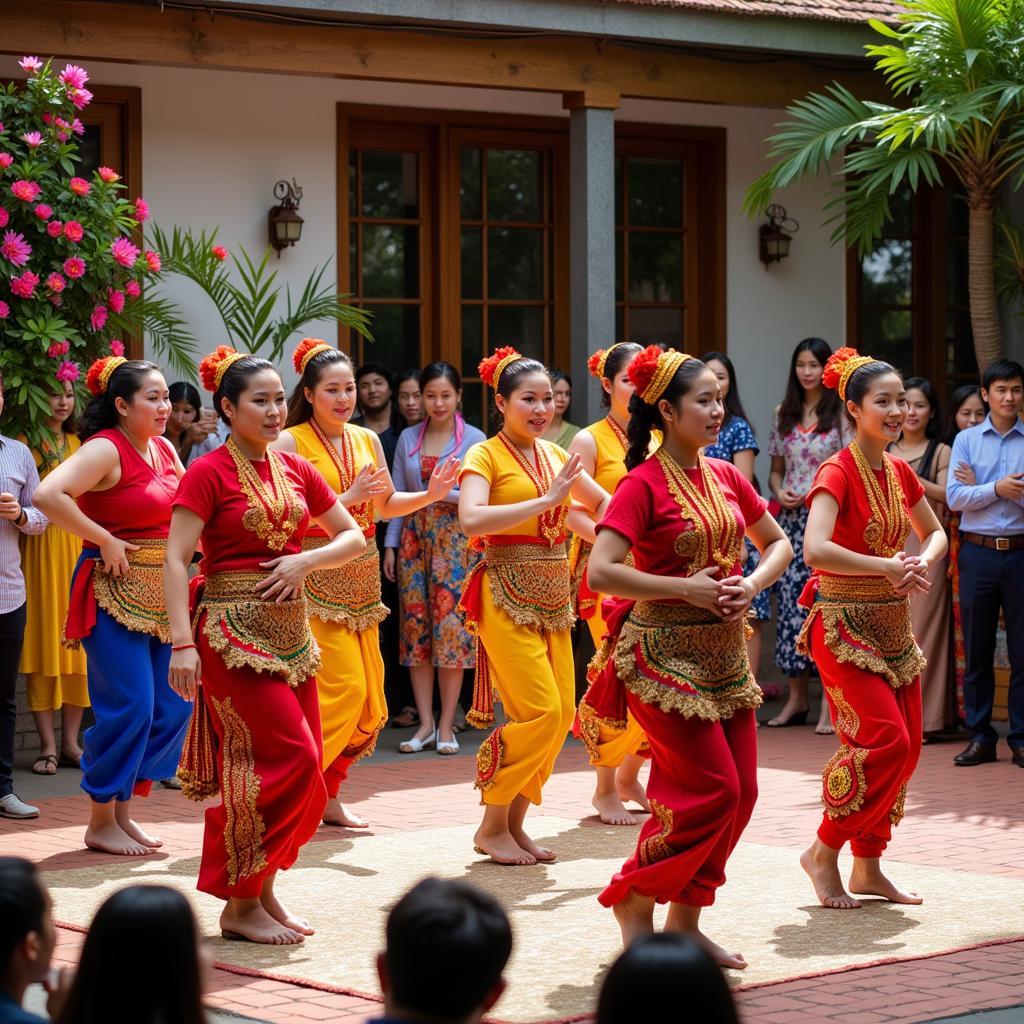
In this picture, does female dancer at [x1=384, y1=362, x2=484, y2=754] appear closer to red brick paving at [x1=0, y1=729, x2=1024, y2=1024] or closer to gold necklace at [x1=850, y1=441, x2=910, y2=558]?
red brick paving at [x1=0, y1=729, x2=1024, y2=1024]

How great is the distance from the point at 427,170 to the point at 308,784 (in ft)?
23.2

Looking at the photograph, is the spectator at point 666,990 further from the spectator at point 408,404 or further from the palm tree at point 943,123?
the palm tree at point 943,123

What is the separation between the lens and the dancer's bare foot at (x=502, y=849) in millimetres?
7395

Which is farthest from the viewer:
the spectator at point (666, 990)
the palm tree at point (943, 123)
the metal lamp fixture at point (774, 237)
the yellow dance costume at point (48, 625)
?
the metal lamp fixture at point (774, 237)

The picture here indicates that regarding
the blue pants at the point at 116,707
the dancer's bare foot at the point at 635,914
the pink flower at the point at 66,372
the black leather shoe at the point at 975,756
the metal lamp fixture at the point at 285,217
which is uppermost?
the metal lamp fixture at the point at 285,217

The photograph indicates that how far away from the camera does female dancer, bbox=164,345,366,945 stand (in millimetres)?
6105

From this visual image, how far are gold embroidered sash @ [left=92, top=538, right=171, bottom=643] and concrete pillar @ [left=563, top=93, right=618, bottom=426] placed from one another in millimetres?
4365

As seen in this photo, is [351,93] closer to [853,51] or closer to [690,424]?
[853,51]

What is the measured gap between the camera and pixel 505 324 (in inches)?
505

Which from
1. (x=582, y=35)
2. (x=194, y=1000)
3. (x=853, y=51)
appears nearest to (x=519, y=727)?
(x=194, y=1000)

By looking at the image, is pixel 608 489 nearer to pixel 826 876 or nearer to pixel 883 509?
pixel 883 509

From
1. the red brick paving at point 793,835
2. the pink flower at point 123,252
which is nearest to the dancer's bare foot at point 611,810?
the red brick paving at point 793,835

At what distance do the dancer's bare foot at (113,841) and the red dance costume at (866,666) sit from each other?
2.80 m

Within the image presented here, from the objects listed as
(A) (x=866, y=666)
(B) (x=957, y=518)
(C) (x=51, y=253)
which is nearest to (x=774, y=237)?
(B) (x=957, y=518)
